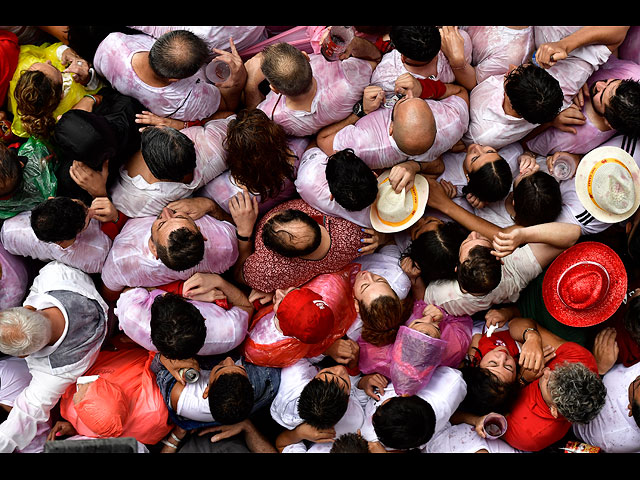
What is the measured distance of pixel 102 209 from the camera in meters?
3.83

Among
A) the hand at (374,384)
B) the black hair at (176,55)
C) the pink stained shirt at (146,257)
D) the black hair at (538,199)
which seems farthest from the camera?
the hand at (374,384)

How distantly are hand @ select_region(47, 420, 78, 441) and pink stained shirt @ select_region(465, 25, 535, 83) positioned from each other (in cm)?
362

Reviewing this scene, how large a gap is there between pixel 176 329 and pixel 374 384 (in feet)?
4.38

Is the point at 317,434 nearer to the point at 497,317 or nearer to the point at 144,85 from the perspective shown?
the point at 497,317

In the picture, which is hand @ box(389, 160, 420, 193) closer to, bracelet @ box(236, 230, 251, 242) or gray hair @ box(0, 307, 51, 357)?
bracelet @ box(236, 230, 251, 242)

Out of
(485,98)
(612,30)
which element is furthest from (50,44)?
(612,30)

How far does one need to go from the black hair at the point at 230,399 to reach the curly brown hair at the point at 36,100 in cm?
197

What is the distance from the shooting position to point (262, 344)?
3852mm

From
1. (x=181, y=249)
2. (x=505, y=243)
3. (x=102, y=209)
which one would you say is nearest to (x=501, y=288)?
(x=505, y=243)

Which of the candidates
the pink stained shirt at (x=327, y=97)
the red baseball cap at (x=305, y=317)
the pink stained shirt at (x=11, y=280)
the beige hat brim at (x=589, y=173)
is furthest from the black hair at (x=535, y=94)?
the pink stained shirt at (x=11, y=280)

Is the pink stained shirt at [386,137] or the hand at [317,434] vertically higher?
the pink stained shirt at [386,137]

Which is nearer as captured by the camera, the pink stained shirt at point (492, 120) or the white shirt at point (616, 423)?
the white shirt at point (616, 423)

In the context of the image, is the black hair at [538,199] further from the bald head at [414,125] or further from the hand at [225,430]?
the hand at [225,430]

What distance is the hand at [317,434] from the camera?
3730 millimetres
